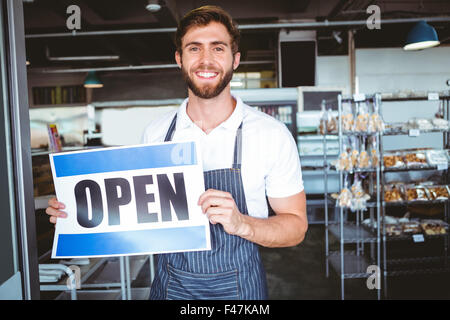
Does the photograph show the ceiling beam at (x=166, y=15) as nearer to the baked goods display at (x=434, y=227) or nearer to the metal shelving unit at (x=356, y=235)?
the metal shelving unit at (x=356, y=235)

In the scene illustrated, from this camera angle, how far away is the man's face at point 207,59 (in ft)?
4.53

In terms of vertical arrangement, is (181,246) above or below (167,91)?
below

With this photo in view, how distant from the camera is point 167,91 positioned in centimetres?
822

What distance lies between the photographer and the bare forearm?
1.18 meters

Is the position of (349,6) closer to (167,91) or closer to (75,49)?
(167,91)

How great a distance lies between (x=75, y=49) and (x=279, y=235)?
7405 millimetres

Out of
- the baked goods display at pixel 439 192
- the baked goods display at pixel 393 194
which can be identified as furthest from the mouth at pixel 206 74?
the baked goods display at pixel 439 192

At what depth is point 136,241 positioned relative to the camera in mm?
1099

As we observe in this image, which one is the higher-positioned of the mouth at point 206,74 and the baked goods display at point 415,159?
the mouth at point 206,74

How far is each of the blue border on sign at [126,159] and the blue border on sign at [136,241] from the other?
8.1 inches

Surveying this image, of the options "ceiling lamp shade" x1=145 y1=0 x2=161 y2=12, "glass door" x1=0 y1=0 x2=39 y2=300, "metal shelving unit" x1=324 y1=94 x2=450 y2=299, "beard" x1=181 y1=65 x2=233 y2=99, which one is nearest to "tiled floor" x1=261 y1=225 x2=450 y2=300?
"metal shelving unit" x1=324 y1=94 x2=450 y2=299

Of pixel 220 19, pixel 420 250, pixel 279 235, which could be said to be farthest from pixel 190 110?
pixel 420 250

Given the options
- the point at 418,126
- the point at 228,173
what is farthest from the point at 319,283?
the point at 228,173

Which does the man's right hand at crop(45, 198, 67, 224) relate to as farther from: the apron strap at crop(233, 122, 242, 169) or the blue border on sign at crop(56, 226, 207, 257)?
the apron strap at crop(233, 122, 242, 169)
